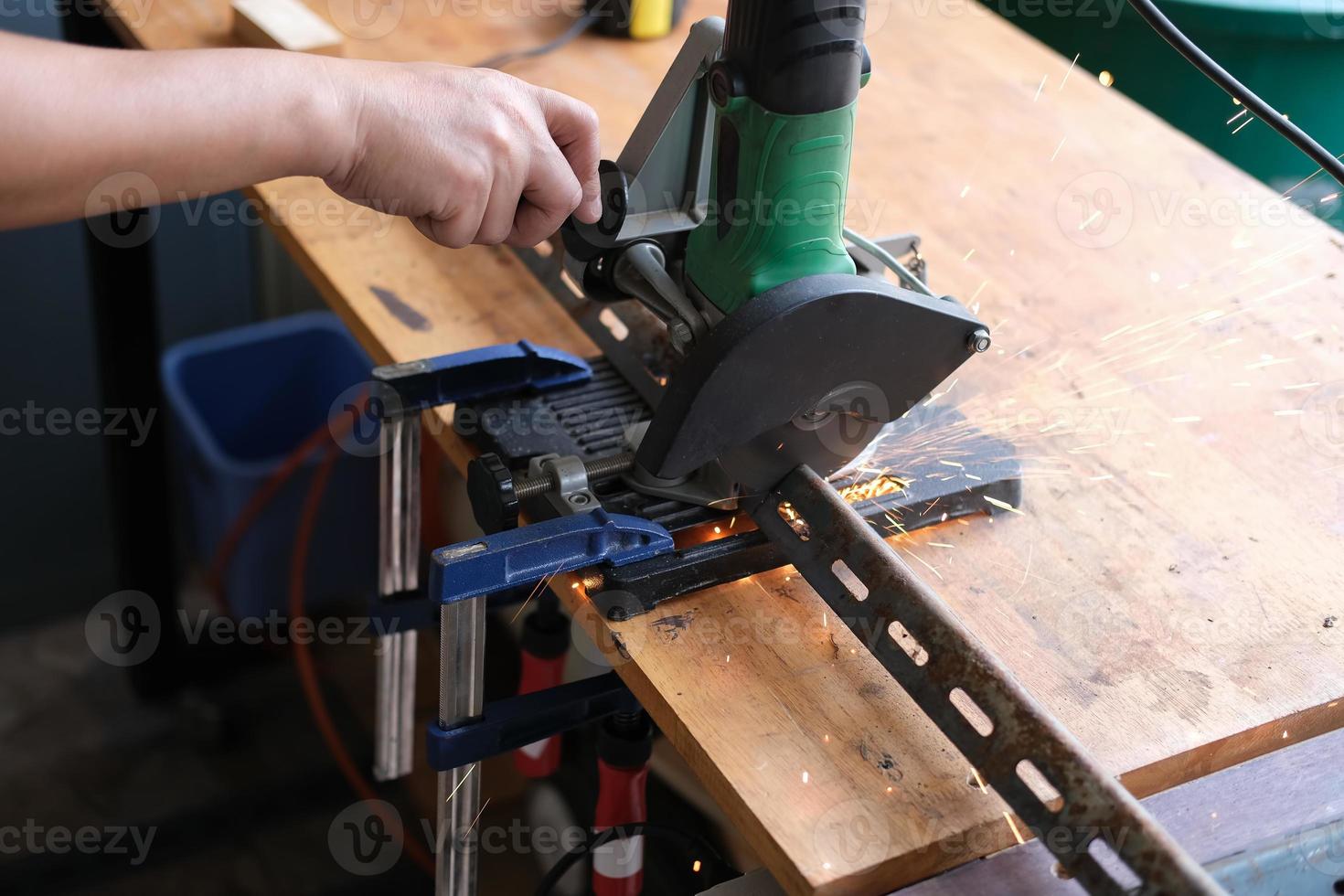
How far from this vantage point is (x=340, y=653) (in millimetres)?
2352

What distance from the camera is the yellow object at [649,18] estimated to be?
1771 millimetres

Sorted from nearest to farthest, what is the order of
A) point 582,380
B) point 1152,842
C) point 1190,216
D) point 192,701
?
point 1152,842, point 582,380, point 1190,216, point 192,701

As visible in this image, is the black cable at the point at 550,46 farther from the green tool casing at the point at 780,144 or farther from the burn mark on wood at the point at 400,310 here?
the green tool casing at the point at 780,144

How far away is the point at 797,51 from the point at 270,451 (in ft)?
5.69

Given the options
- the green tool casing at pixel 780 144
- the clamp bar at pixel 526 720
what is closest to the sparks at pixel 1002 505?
the green tool casing at pixel 780 144

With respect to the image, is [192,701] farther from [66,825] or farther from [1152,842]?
[1152,842]

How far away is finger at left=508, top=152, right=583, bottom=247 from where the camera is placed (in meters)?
1.01

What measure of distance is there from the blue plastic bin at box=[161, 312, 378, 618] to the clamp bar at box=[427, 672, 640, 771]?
43.5 inches

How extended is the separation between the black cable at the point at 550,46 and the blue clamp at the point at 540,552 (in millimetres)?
879

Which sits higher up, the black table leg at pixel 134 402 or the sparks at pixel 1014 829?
the sparks at pixel 1014 829

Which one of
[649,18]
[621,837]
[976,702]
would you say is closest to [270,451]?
[649,18]

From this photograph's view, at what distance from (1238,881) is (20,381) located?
7.18 feet

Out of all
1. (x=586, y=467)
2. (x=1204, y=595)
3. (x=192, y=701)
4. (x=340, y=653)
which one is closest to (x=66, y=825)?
(x=192, y=701)

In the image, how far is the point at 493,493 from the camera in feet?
3.41
